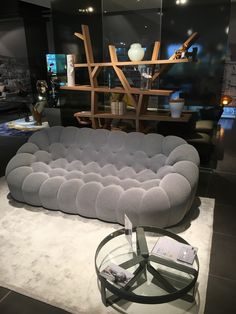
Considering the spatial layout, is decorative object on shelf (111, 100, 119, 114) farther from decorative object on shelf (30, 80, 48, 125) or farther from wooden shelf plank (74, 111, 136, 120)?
decorative object on shelf (30, 80, 48, 125)

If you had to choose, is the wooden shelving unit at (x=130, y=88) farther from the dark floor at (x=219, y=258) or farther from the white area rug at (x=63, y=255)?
the white area rug at (x=63, y=255)

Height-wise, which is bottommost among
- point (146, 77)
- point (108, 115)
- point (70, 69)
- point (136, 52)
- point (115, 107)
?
point (108, 115)

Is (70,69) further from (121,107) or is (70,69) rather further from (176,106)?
(176,106)

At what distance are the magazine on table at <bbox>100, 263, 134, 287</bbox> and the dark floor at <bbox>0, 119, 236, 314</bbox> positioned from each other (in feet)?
1.29

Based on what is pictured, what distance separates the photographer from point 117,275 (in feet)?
5.11

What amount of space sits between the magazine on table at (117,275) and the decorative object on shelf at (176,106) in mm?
2312

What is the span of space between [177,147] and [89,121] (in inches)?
62.9

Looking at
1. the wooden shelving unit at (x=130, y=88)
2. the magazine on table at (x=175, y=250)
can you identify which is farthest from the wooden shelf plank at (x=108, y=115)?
the magazine on table at (x=175, y=250)

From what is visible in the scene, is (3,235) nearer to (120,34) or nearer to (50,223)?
(50,223)

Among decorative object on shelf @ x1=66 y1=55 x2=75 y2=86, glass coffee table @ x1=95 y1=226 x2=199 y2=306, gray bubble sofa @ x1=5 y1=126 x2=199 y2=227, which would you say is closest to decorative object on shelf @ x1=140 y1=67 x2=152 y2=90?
gray bubble sofa @ x1=5 y1=126 x2=199 y2=227

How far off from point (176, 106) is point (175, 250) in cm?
210

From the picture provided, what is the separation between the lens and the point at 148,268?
1722 mm

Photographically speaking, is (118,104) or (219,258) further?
(118,104)

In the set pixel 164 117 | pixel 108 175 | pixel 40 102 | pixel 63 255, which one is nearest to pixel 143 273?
pixel 63 255
